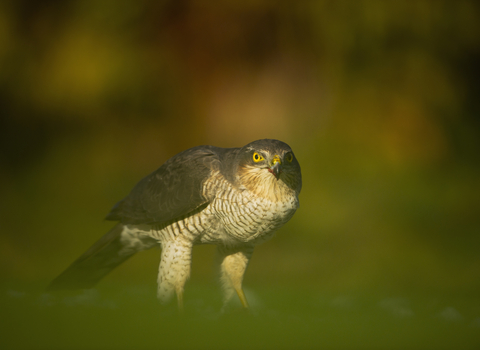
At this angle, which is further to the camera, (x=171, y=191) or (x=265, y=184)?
(x=171, y=191)

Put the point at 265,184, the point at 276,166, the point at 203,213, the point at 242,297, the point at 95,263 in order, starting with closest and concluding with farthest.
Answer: the point at 276,166
the point at 265,184
the point at 203,213
the point at 242,297
the point at 95,263

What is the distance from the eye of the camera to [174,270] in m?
1.85

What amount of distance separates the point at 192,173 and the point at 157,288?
526 mm

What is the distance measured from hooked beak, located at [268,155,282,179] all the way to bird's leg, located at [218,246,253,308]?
0.58 meters

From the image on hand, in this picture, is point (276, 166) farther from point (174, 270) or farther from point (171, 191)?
point (174, 270)

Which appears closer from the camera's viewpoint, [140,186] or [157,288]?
[157,288]

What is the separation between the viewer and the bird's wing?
1.83 meters

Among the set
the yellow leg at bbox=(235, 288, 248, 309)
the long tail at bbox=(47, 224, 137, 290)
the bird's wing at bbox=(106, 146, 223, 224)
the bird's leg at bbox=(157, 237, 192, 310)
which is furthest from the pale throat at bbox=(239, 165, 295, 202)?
the long tail at bbox=(47, 224, 137, 290)

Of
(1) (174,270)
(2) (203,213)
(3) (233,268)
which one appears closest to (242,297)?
(3) (233,268)

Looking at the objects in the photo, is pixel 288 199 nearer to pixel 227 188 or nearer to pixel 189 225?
pixel 227 188

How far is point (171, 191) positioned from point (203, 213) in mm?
193

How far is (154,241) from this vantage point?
2.10 m

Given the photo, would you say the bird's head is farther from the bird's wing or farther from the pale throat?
the bird's wing

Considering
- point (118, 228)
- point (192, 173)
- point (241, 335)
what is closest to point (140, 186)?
point (118, 228)
